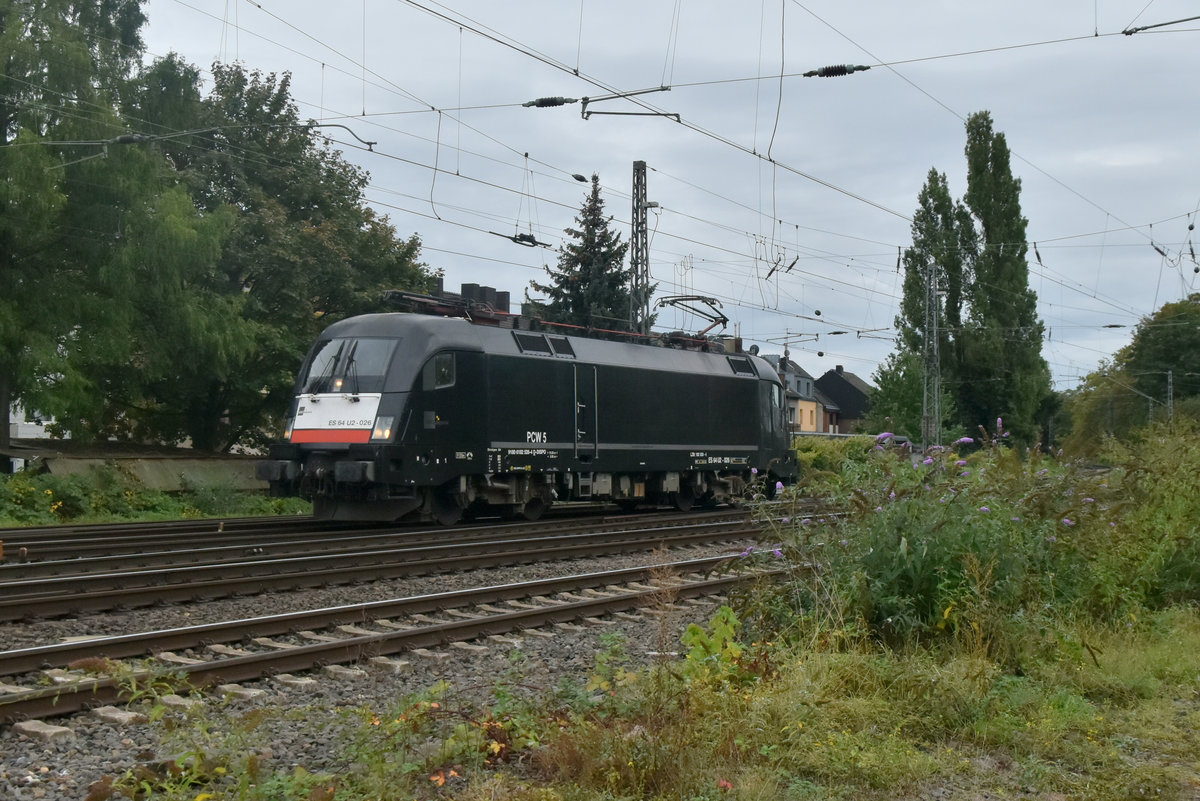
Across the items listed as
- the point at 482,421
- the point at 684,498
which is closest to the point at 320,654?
the point at 482,421

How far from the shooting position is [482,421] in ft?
58.5

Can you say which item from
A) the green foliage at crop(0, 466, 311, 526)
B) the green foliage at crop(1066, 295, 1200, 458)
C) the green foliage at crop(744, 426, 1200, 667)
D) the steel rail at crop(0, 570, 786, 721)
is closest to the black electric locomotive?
the green foliage at crop(0, 466, 311, 526)

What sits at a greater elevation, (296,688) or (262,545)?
(262,545)

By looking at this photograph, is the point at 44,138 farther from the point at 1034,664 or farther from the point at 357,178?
the point at 1034,664

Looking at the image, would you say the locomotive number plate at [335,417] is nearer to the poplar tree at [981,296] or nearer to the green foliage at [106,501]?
the green foliage at [106,501]

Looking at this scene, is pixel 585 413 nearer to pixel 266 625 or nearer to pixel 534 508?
pixel 534 508

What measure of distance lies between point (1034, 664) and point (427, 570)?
23.5 ft

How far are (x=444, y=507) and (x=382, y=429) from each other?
2.54 meters

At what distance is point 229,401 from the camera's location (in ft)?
95.1

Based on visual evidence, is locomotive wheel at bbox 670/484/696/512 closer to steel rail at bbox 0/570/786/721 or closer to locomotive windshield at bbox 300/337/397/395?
locomotive windshield at bbox 300/337/397/395

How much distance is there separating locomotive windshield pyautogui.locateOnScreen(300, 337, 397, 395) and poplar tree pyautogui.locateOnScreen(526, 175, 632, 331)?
75.3 feet

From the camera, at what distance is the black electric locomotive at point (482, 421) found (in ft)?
54.7

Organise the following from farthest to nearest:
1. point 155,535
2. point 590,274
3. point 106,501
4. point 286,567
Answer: point 590,274 < point 106,501 < point 155,535 < point 286,567

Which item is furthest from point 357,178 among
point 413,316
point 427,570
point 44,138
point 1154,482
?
point 1154,482
